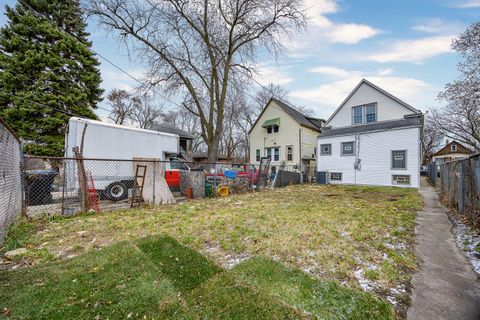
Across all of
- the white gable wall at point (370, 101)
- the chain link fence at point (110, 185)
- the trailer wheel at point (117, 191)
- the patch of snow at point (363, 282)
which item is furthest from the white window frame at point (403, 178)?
the trailer wheel at point (117, 191)

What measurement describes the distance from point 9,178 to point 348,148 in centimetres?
1750

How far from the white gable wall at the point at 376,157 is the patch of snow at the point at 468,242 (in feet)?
31.9

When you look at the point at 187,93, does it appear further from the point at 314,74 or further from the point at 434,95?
the point at 434,95

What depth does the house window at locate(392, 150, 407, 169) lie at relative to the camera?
44.7 ft

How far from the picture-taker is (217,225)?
198 inches

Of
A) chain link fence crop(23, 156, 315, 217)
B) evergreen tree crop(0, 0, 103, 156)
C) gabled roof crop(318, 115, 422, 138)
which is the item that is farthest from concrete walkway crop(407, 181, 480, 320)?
evergreen tree crop(0, 0, 103, 156)

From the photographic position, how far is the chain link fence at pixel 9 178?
395 cm

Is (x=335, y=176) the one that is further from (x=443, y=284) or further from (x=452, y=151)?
(x=452, y=151)

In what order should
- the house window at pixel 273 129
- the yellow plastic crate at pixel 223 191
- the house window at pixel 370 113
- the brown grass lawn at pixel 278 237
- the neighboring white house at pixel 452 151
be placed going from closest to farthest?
1. the brown grass lawn at pixel 278 237
2. the yellow plastic crate at pixel 223 191
3. the house window at pixel 370 113
4. the house window at pixel 273 129
5. the neighboring white house at pixel 452 151

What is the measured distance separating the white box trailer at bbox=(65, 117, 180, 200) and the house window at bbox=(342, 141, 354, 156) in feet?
44.5

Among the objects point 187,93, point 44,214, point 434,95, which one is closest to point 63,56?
point 187,93

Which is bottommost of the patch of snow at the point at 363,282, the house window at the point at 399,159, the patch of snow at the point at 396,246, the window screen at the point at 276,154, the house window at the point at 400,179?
the patch of snow at the point at 396,246

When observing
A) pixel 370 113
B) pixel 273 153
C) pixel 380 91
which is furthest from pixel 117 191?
pixel 380 91

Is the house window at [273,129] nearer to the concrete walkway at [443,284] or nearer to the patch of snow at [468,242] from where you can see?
the patch of snow at [468,242]
